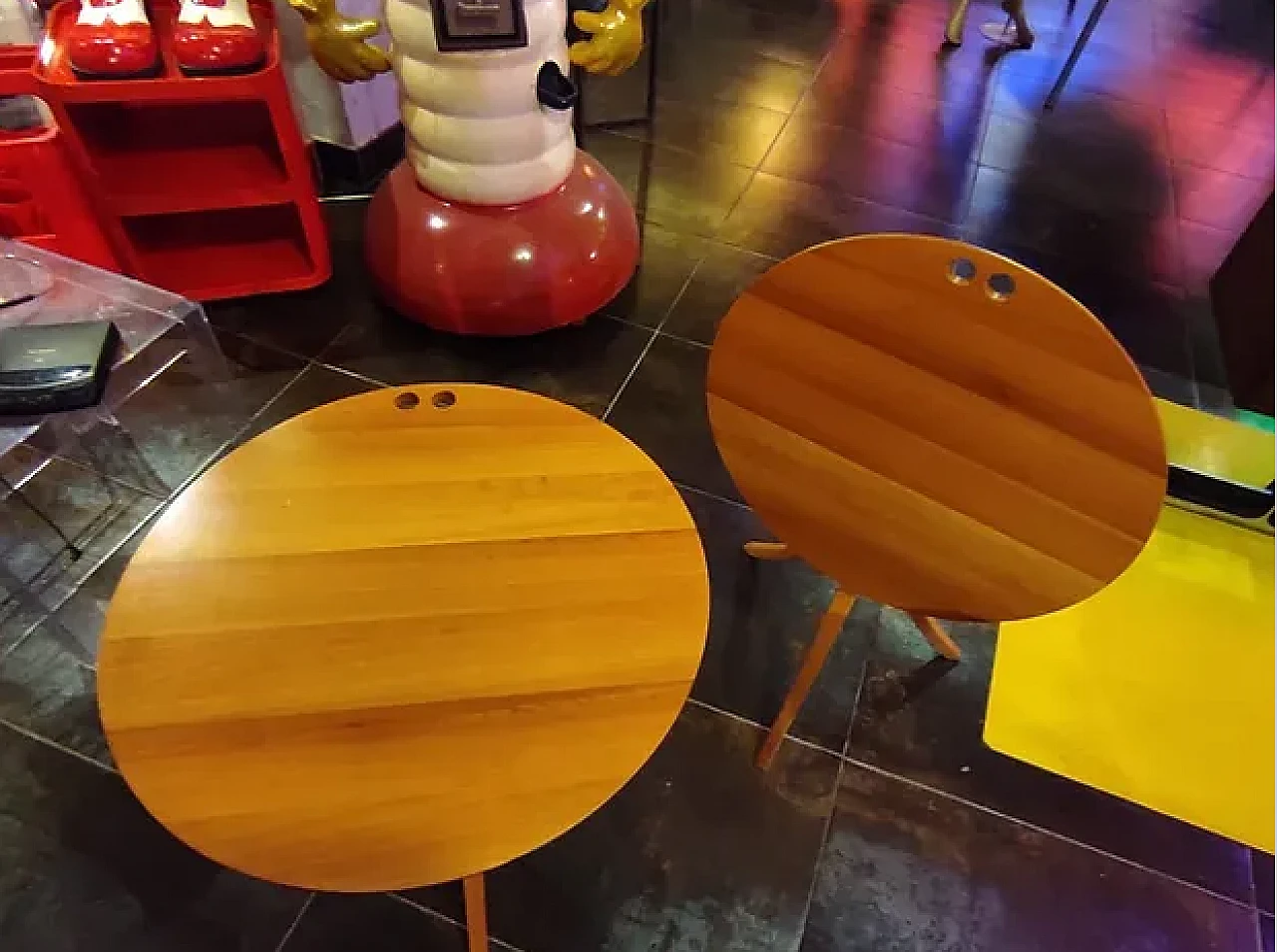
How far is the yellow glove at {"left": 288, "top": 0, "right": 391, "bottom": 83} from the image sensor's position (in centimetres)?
174

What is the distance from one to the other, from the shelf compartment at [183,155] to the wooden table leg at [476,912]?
4.60 ft

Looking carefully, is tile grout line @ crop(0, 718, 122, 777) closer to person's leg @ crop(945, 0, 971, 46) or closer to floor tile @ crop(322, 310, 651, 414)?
floor tile @ crop(322, 310, 651, 414)

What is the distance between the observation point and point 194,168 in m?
1.93

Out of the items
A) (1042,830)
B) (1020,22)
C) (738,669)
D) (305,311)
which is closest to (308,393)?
(305,311)

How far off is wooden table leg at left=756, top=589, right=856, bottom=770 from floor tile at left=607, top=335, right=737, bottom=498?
0.50 m

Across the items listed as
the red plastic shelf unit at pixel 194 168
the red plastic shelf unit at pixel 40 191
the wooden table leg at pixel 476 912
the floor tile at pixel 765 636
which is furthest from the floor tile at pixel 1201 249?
the red plastic shelf unit at pixel 40 191

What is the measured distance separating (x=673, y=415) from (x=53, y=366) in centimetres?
106

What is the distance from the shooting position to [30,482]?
5.71 feet

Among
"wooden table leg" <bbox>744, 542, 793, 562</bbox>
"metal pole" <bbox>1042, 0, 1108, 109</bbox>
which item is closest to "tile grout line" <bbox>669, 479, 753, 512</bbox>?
"wooden table leg" <bbox>744, 542, 793, 562</bbox>

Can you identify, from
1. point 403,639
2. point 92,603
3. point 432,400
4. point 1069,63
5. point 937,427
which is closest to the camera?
point 403,639

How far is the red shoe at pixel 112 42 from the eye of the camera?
66.4 inches

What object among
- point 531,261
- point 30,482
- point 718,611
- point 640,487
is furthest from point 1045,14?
point 30,482

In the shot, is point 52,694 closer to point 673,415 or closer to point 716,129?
point 673,415

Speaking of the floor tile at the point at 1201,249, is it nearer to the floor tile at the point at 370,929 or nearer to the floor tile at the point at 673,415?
the floor tile at the point at 673,415
